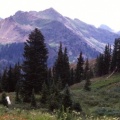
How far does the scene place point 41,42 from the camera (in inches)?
1714

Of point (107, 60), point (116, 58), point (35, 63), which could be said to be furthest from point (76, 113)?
point (107, 60)

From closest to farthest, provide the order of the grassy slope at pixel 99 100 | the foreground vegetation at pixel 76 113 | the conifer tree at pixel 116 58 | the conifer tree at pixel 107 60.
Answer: the foreground vegetation at pixel 76 113
the grassy slope at pixel 99 100
the conifer tree at pixel 116 58
the conifer tree at pixel 107 60

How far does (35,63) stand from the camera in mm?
42500

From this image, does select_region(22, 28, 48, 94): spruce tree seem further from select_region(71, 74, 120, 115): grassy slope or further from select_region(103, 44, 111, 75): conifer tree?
select_region(103, 44, 111, 75): conifer tree

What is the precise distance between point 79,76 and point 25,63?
78.6 meters

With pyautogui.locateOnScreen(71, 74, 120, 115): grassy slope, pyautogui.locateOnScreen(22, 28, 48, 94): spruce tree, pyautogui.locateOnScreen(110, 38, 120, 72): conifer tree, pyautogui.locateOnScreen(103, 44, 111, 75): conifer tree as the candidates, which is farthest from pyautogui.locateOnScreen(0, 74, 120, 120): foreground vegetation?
pyautogui.locateOnScreen(103, 44, 111, 75): conifer tree

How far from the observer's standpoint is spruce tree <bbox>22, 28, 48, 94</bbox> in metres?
41.7

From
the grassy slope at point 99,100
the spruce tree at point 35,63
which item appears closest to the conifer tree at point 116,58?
the grassy slope at point 99,100

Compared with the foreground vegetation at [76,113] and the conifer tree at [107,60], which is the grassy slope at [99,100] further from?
the conifer tree at [107,60]

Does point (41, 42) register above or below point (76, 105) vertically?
above

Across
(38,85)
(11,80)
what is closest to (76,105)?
(38,85)

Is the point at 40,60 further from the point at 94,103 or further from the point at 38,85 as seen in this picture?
the point at 94,103

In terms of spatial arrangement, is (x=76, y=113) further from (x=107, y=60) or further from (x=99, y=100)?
(x=107, y=60)

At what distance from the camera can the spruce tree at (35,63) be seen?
41.7 metres
